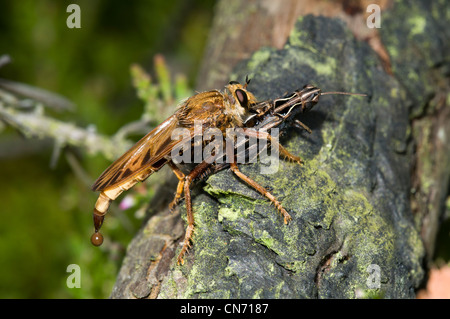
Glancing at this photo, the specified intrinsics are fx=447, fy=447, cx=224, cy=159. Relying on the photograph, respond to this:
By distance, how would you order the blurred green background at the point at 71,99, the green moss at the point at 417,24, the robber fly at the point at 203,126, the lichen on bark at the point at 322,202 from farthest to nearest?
the blurred green background at the point at 71,99 < the green moss at the point at 417,24 < the robber fly at the point at 203,126 < the lichen on bark at the point at 322,202

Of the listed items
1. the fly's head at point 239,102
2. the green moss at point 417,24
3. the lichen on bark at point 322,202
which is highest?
the green moss at point 417,24

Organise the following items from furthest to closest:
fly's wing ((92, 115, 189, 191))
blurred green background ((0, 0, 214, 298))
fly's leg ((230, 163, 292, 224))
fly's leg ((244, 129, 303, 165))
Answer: blurred green background ((0, 0, 214, 298)) → fly's wing ((92, 115, 189, 191)) → fly's leg ((244, 129, 303, 165)) → fly's leg ((230, 163, 292, 224))

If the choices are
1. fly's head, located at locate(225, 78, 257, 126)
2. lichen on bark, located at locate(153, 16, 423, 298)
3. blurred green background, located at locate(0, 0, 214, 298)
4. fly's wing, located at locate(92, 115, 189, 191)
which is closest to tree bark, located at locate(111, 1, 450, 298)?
lichen on bark, located at locate(153, 16, 423, 298)

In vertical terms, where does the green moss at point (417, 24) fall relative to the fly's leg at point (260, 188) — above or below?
above

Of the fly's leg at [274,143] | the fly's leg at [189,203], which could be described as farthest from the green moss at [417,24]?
the fly's leg at [189,203]

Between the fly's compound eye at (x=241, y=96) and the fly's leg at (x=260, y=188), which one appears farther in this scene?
the fly's compound eye at (x=241, y=96)

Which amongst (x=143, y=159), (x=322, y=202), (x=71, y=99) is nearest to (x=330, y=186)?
(x=322, y=202)

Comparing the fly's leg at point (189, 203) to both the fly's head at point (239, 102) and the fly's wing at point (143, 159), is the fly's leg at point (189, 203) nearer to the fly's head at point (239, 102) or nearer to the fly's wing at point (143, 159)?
the fly's wing at point (143, 159)

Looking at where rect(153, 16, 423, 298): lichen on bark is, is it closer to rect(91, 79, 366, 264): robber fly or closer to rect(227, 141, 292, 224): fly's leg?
rect(227, 141, 292, 224): fly's leg
